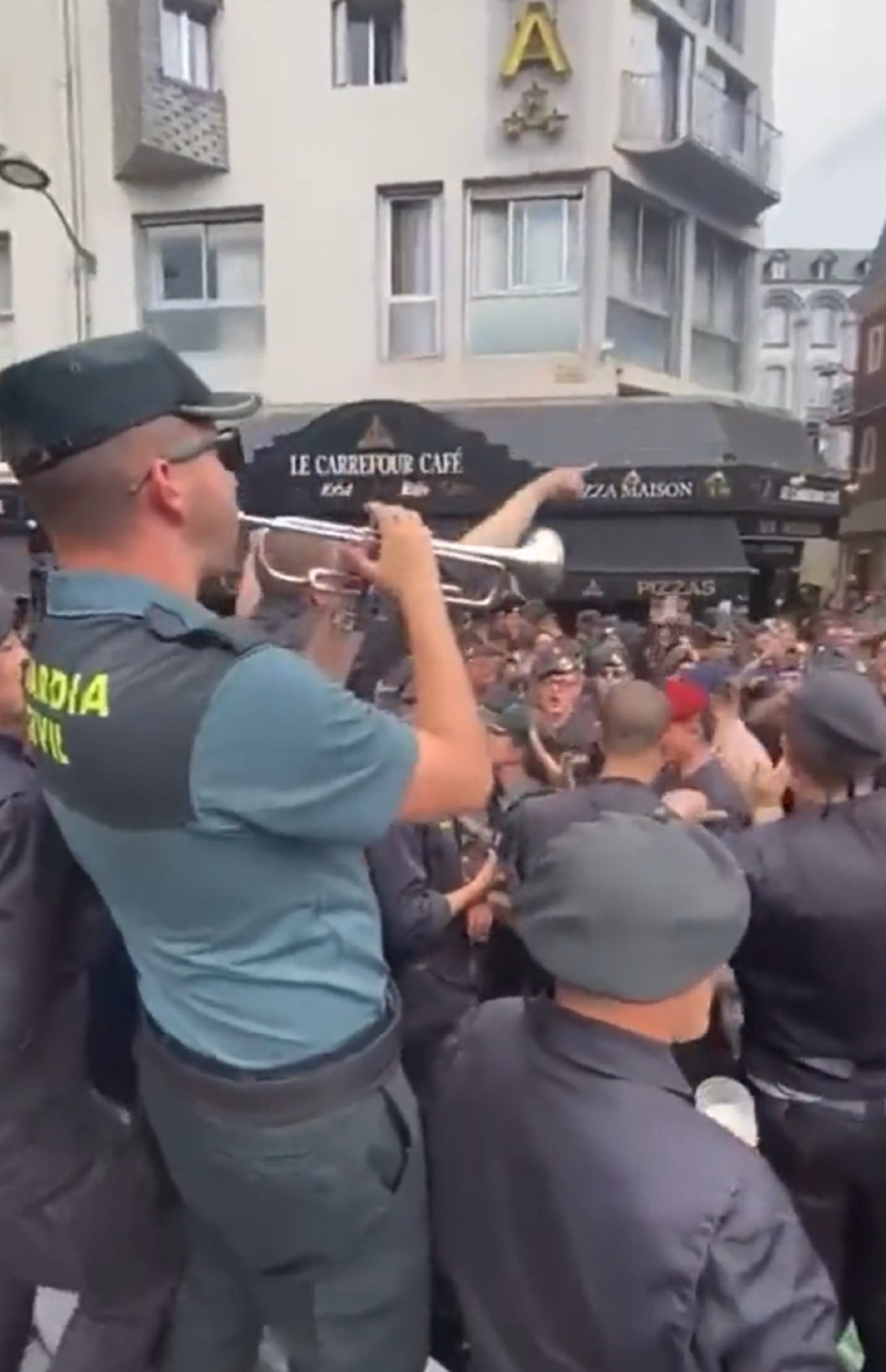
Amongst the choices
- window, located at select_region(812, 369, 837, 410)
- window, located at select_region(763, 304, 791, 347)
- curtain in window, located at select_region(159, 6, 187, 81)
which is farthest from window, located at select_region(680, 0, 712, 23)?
window, located at select_region(763, 304, 791, 347)

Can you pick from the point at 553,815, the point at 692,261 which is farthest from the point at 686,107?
the point at 553,815

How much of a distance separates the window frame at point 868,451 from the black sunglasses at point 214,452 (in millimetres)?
31598

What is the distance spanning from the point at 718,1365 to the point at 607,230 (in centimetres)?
1329

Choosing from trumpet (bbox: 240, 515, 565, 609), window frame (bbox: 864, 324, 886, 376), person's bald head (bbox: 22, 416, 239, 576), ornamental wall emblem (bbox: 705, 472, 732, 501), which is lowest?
ornamental wall emblem (bbox: 705, 472, 732, 501)

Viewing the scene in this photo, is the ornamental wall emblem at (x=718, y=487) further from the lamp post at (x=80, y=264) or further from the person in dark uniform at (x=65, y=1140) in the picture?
the person in dark uniform at (x=65, y=1140)

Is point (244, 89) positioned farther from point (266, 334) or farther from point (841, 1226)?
point (841, 1226)

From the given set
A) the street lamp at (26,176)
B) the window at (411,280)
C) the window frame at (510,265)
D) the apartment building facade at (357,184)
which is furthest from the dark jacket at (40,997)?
the window at (411,280)

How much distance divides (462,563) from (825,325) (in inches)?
2528

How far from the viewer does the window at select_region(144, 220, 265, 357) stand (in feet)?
47.2

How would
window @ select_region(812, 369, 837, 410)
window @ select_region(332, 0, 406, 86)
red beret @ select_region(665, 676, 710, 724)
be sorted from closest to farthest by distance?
red beret @ select_region(665, 676, 710, 724), window @ select_region(332, 0, 406, 86), window @ select_region(812, 369, 837, 410)

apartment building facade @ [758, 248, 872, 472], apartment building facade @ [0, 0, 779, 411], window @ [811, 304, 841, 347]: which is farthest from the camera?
window @ [811, 304, 841, 347]

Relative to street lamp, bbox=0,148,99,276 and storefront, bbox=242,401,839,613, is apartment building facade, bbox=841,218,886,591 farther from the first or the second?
street lamp, bbox=0,148,99,276

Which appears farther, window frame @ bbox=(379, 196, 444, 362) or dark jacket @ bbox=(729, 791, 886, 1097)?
window frame @ bbox=(379, 196, 444, 362)

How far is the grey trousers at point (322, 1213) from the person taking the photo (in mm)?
1758
